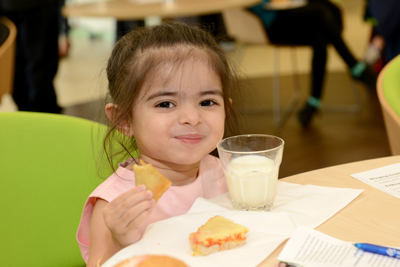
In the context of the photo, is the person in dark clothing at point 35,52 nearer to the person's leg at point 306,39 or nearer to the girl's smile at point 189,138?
the person's leg at point 306,39

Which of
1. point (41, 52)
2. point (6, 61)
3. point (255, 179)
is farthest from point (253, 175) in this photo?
point (41, 52)

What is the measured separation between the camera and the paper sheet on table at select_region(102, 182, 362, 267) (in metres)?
0.65

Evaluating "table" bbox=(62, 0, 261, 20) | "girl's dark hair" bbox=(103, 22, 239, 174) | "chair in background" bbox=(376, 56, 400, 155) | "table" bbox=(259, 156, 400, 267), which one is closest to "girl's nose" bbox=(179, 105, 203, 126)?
"girl's dark hair" bbox=(103, 22, 239, 174)

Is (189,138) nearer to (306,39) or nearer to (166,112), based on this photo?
(166,112)

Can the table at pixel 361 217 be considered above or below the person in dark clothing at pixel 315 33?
above

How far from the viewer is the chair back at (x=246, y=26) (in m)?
3.50

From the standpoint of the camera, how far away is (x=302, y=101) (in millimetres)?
4312

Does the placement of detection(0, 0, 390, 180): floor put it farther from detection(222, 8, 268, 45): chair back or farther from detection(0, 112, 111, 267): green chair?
detection(222, 8, 268, 45): chair back

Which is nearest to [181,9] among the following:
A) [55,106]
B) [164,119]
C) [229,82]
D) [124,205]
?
[55,106]

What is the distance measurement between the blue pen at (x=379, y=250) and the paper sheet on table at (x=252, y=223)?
10cm

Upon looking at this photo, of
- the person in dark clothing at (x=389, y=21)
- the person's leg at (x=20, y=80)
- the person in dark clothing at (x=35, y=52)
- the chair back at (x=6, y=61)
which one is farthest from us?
the person's leg at (x=20, y=80)

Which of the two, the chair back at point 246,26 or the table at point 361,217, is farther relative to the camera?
the chair back at point 246,26

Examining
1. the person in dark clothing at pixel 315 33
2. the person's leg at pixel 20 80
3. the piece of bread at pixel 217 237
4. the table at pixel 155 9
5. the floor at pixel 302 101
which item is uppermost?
the piece of bread at pixel 217 237

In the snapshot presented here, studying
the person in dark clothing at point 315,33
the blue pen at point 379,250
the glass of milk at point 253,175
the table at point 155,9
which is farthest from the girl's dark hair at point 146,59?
the person in dark clothing at point 315,33
